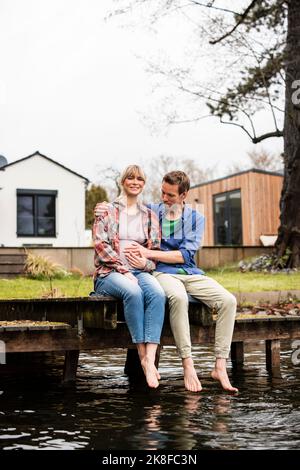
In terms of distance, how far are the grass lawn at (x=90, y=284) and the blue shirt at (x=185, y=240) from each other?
5.03m

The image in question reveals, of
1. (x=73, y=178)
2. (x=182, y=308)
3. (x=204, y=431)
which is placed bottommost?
(x=204, y=431)

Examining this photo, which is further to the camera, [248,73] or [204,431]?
[248,73]

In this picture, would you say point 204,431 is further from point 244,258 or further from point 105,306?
point 244,258

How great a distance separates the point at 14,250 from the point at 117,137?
34363 millimetres

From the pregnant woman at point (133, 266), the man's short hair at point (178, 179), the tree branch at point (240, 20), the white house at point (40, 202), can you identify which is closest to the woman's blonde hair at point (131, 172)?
the pregnant woman at point (133, 266)

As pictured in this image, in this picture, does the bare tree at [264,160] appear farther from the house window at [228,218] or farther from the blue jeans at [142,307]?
the blue jeans at [142,307]

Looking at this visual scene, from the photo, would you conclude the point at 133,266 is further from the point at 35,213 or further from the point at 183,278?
the point at 35,213

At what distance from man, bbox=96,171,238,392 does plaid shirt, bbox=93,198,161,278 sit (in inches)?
3.8

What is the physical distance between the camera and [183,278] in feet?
18.0

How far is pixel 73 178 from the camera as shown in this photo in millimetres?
25094

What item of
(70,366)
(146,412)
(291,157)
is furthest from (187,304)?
(291,157)

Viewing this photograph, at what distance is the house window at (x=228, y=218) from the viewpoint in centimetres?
2556

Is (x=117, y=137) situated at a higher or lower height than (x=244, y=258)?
higher

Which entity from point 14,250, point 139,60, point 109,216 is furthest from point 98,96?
point 109,216
